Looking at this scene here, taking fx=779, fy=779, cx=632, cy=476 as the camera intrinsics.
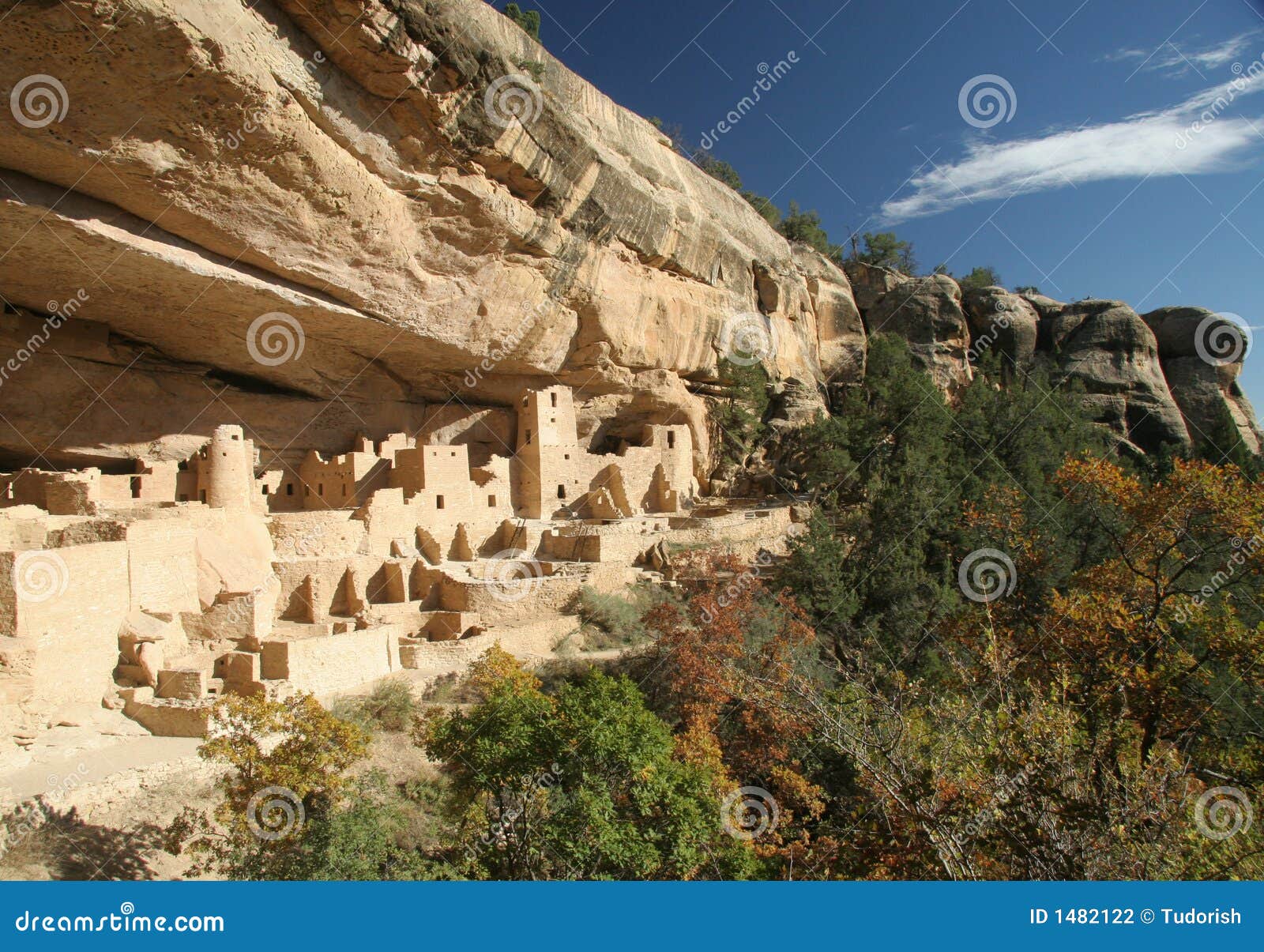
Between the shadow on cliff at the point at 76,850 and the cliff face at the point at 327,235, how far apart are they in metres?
8.68

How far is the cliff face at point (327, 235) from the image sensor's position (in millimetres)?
11273

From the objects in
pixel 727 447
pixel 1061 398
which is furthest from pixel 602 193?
pixel 1061 398

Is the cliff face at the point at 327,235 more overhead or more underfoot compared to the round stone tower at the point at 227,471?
more overhead

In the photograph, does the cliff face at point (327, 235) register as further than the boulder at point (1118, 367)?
No

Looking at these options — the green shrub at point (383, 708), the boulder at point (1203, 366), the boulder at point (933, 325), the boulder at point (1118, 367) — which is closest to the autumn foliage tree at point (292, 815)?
the green shrub at point (383, 708)

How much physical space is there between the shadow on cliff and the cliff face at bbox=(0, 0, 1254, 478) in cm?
868

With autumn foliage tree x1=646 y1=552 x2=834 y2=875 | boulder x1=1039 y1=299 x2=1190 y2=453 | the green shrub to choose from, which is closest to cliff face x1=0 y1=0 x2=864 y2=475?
the green shrub

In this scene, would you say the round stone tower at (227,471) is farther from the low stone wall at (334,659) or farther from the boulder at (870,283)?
the boulder at (870,283)

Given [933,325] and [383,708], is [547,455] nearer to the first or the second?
[383,708]

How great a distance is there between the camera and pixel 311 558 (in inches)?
582

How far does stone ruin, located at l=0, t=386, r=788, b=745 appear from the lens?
416 inches

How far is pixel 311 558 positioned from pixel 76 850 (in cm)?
655

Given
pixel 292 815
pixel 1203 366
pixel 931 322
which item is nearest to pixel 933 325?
pixel 931 322

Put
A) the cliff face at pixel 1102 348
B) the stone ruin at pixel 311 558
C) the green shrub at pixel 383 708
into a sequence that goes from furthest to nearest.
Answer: the cliff face at pixel 1102 348, the green shrub at pixel 383 708, the stone ruin at pixel 311 558
